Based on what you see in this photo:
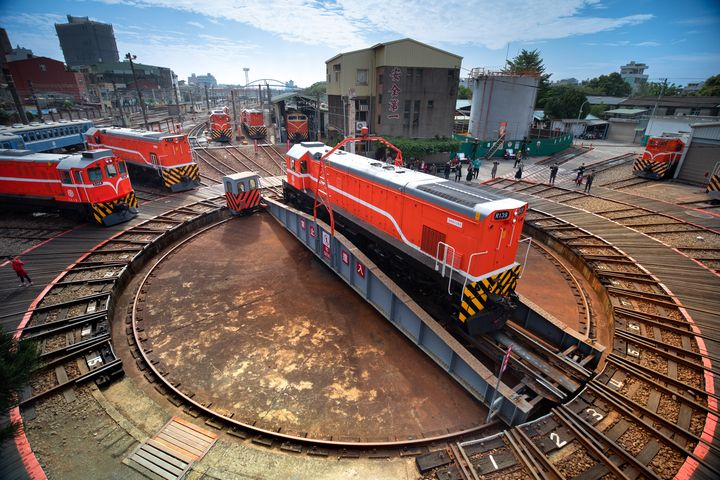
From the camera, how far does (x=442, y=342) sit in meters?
7.74

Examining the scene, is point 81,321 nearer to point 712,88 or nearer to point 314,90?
point 712,88

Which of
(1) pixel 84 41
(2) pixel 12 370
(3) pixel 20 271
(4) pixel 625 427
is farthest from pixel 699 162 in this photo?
(1) pixel 84 41

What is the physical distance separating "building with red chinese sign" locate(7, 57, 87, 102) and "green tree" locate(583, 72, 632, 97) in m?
109

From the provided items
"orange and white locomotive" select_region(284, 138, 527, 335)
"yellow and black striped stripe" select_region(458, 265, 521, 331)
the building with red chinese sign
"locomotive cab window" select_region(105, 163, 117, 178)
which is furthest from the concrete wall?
the building with red chinese sign

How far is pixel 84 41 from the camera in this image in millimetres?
131125

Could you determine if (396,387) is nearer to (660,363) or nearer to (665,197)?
(660,363)

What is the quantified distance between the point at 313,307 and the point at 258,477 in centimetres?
527

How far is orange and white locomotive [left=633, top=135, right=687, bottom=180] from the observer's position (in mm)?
21219

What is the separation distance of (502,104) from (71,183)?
122ft

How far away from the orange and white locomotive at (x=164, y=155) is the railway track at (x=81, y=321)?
743cm

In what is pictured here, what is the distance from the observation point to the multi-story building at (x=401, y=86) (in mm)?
28906

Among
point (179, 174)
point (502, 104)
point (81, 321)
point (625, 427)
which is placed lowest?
point (625, 427)

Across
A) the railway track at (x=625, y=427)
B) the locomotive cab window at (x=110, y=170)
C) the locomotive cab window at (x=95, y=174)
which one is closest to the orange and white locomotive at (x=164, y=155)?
the locomotive cab window at (x=110, y=170)

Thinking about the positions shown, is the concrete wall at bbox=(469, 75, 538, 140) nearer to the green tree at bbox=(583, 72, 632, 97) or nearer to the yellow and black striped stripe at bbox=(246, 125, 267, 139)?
the yellow and black striped stripe at bbox=(246, 125, 267, 139)
